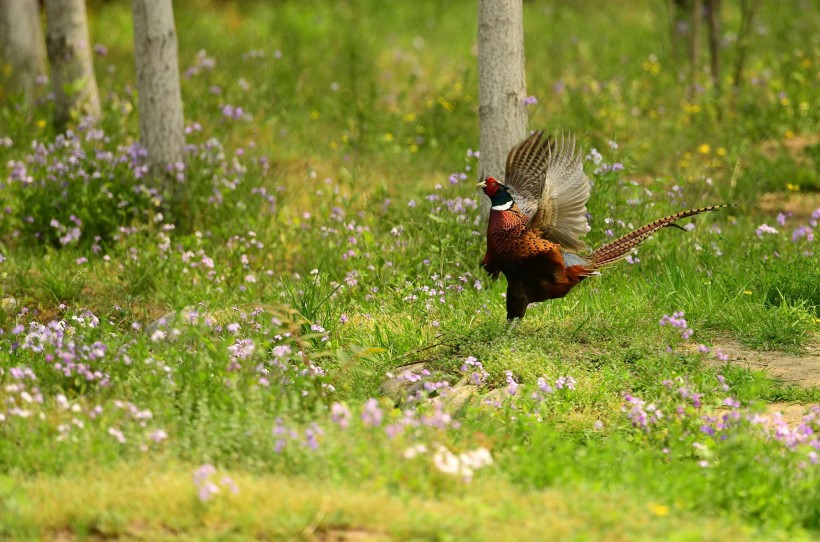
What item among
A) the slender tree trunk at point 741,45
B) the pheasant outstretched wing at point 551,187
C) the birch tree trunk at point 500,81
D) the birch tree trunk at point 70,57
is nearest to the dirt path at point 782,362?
the pheasant outstretched wing at point 551,187

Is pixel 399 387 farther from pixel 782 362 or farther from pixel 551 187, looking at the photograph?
pixel 782 362

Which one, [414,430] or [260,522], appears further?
[414,430]

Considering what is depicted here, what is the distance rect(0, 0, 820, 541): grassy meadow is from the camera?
399 cm

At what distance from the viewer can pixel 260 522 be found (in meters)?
3.76

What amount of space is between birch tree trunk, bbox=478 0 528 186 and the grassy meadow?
0.40m

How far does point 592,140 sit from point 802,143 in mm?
2365

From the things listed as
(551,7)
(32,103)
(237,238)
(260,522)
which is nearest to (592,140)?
(237,238)

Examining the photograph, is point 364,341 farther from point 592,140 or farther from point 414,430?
point 592,140

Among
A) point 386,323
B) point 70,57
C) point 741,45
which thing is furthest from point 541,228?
point 741,45

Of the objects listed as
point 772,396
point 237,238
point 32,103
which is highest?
point 32,103

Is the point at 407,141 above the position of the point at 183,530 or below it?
above

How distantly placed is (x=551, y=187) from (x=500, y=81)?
4.16 ft

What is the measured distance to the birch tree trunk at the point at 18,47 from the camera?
1030 cm

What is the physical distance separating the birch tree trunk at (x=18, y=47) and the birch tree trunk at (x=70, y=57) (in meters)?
1.15
